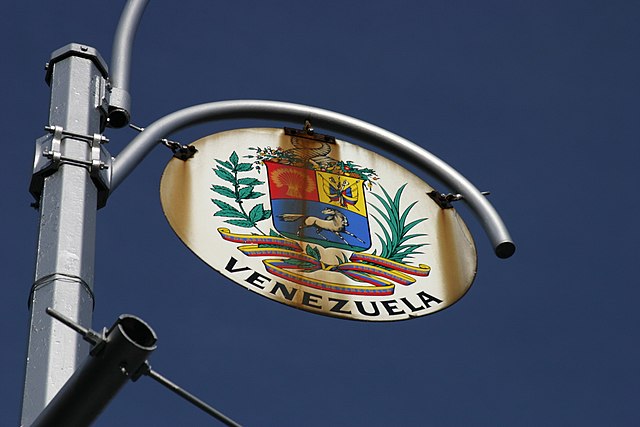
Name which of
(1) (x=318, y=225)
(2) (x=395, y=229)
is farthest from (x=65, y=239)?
(2) (x=395, y=229)

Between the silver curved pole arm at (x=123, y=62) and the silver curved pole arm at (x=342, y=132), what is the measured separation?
154 millimetres

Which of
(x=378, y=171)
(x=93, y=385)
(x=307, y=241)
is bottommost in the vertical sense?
(x=93, y=385)

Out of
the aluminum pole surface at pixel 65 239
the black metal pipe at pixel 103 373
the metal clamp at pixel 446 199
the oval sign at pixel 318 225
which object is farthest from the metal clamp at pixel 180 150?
the black metal pipe at pixel 103 373

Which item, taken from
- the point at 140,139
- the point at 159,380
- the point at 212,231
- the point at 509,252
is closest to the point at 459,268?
the point at 509,252

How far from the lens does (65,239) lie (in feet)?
19.5

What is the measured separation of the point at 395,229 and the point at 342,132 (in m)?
0.77

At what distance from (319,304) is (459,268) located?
0.99m

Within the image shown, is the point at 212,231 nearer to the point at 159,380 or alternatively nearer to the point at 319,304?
the point at 319,304

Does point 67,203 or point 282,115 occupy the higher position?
point 282,115

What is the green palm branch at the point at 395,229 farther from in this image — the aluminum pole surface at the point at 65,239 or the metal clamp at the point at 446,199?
the aluminum pole surface at the point at 65,239

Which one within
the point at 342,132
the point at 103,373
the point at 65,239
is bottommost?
the point at 103,373

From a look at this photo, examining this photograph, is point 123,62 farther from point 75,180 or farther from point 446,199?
point 446,199

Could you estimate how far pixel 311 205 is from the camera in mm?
8070

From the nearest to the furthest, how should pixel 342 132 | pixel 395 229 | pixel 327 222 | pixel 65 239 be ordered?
pixel 65 239 < pixel 327 222 < pixel 395 229 < pixel 342 132
